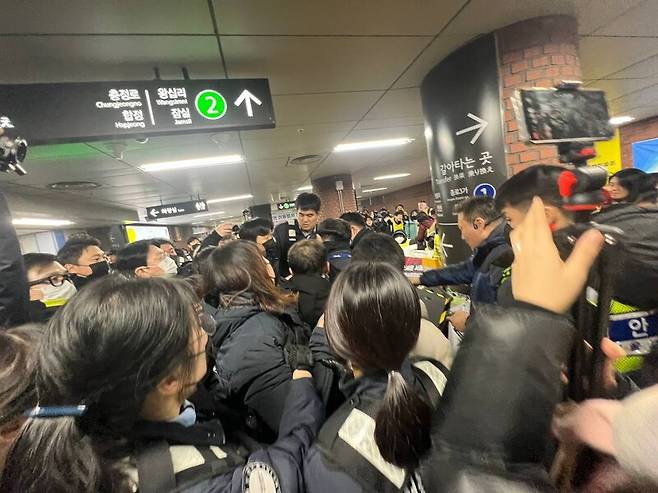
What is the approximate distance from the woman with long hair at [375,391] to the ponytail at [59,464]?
0.45m

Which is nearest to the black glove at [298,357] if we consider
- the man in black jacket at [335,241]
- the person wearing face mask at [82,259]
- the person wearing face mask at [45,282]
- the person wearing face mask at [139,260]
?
the man in black jacket at [335,241]

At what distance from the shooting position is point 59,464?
67cm

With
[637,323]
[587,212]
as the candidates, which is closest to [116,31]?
[587,212]

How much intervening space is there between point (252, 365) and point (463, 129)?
2748 millimetres

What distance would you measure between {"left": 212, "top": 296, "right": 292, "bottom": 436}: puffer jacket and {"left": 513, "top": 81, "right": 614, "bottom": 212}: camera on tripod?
3.56ft

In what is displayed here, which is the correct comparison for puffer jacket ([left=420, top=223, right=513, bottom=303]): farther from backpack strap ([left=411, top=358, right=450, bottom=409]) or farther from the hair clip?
the hair clip

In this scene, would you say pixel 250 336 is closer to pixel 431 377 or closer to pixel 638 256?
pixel 431 377

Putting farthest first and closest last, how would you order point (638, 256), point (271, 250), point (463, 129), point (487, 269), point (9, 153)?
point (271, 250) < point (463, 129) < point (487, 269) < point (9, 153) < point (638, 256)

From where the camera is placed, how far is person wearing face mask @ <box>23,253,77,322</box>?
7.88 feet

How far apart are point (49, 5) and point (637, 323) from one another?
3.22m

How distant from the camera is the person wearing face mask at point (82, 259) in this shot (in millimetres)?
3129

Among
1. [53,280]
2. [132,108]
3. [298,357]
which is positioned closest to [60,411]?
[298,357]

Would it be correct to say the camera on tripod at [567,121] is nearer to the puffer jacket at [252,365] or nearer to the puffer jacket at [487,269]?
the puffer jacket at [487,269]

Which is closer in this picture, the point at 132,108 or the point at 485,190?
the point at 132,108
